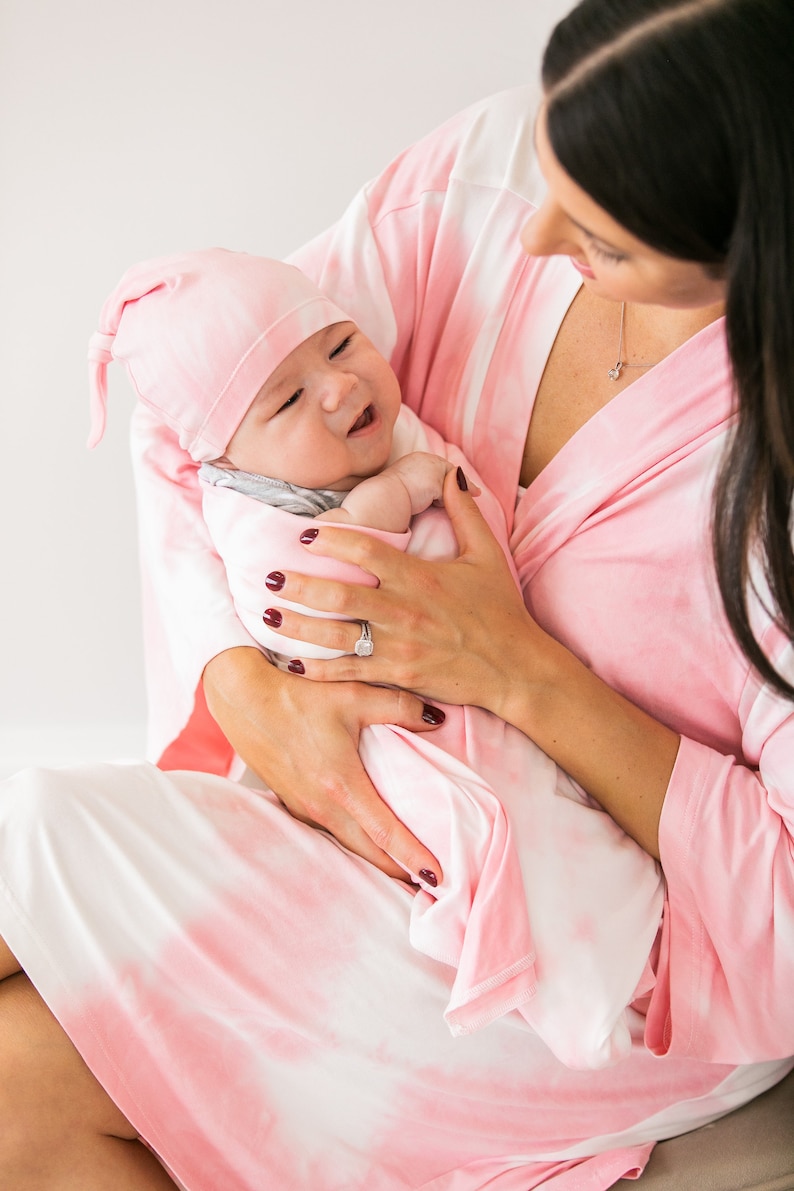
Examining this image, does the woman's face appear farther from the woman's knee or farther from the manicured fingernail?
the woman's knee

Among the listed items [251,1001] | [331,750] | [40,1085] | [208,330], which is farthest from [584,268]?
[40,1085]

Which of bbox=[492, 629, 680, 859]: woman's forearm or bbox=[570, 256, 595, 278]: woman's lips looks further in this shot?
bbox=[492, 629, 680, 859]: woman's forearm

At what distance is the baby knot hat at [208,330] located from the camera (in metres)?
1.18

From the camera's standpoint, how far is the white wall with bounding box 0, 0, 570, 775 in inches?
68.3

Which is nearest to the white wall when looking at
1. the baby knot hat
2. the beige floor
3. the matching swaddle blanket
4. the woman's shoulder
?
Answer: the woman's shoulder

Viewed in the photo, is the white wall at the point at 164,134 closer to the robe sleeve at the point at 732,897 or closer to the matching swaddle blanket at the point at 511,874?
the matching swaddle blanket at the point at 511,874

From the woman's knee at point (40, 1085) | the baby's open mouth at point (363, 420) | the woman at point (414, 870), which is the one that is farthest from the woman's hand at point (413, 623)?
the woman's knee at point (40, 1085)

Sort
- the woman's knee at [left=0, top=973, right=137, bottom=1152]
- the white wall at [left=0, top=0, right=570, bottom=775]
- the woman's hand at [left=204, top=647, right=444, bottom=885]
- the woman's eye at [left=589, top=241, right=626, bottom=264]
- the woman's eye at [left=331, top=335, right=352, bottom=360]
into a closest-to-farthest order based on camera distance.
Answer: the woman's eye at [left=589, top=241, right=626, bottom=264]
the woman's knee at [left=0, top=973, right=137, bottom=1152]
the woman's hand at [left=204, top=647, right=444, bottom=885]
the woman's eye at [left=331, top=335, right=352, bottom=360]
the white wall at [left=0, top=0, right=570, bottom=775]

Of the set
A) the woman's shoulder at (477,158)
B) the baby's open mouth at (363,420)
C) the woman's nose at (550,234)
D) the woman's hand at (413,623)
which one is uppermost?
the woman's shoulder at (477,158)

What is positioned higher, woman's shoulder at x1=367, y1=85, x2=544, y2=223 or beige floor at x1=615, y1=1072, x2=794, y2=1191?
woman's shoulder at x1=367, y1=85, x2=544, y2=223

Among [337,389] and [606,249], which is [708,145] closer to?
[606,249]

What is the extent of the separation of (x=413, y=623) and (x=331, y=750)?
0.16 m

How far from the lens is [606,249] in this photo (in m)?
0.86

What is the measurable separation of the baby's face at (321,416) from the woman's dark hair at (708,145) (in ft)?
1.42
